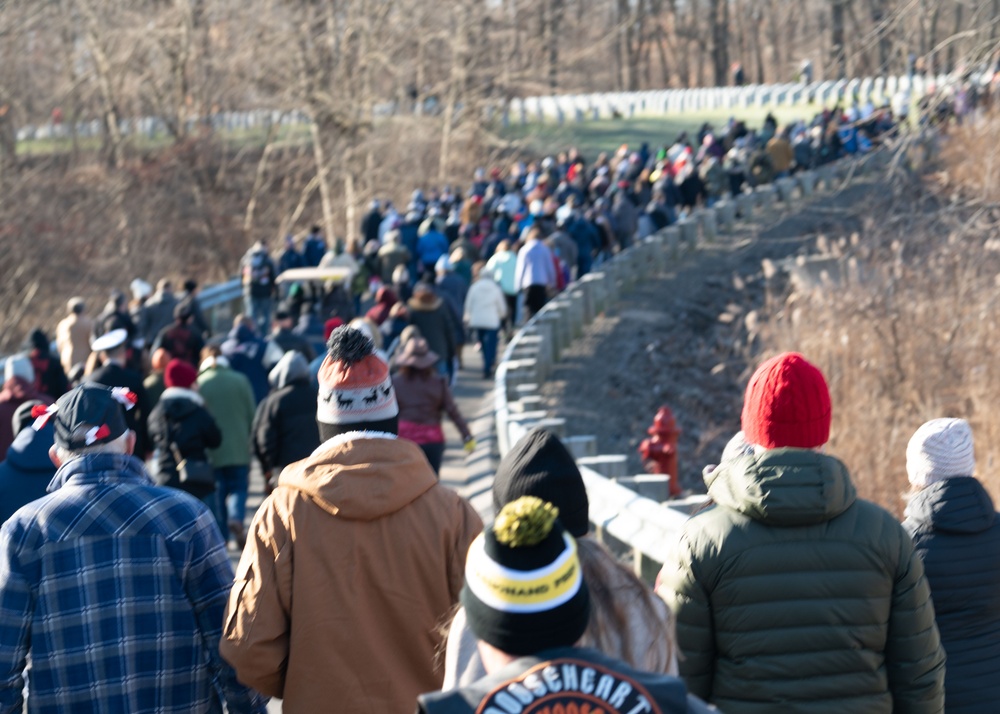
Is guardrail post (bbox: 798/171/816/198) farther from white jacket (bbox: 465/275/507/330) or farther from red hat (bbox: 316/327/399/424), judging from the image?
red hat (bbox: 316/327/399/424)

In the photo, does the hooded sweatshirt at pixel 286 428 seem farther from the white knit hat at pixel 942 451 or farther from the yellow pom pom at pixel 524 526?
the yellow pom pom at pixel 524 526

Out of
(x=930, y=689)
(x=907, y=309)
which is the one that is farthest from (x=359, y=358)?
(x=907, y=309)

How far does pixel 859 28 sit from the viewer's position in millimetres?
18484

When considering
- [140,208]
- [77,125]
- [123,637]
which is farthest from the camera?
[77,125]

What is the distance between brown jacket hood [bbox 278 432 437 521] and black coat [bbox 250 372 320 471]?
206 inches

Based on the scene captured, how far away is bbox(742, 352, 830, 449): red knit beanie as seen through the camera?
416 cm

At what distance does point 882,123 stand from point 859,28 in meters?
10.5

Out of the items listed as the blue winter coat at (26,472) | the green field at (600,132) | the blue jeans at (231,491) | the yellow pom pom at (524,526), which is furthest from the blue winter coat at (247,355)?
the green field at (600,132)

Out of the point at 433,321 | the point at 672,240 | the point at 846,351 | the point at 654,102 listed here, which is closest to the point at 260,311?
the point at 433,321

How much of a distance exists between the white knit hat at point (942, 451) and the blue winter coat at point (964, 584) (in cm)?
7

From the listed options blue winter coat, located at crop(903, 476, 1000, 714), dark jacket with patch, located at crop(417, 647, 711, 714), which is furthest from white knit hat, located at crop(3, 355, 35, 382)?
dark jacket with patch, located at crop(417, 647, 711, 714)

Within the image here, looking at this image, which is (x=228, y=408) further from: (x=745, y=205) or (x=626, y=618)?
(x=745, y=205)

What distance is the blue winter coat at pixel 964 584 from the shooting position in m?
4.73

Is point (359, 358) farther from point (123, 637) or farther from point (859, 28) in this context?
point (859, 28)
